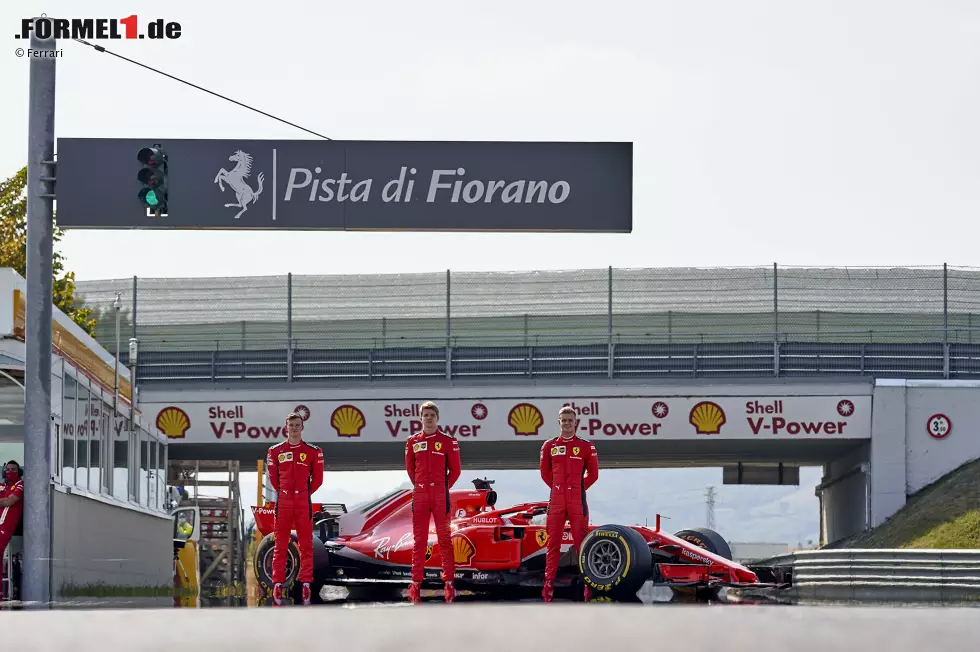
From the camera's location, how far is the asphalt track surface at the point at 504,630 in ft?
16.2

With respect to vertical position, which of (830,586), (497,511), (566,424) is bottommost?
(830,586)

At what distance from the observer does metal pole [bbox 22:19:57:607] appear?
1340 cm

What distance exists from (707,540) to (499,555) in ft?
10.8

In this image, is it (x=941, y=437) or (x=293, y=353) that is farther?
(x=293, y=353)

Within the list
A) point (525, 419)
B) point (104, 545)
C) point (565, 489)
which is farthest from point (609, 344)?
point (565, 489)

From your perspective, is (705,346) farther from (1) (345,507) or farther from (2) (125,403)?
(2) (125,403)

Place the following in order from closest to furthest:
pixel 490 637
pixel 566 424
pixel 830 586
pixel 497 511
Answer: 1. pixel 490 637
2. pixel 566 424
3. pixel 497 511
4. pixel 830 586

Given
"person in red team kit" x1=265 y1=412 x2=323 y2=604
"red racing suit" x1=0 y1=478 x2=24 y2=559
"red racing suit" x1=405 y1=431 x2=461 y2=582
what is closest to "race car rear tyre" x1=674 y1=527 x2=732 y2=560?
"red racing suit" x1=405 y1=431 x2=461 y2=582

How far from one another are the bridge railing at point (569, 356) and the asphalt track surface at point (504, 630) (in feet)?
89.1

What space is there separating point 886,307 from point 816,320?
1.63 meters

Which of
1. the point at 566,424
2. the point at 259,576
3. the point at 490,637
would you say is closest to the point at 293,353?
the point at 259,576

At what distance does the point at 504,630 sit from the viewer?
5273 mm

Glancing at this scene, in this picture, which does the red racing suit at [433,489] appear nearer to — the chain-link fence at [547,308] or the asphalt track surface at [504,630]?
the asphalt track surface at [504,630]

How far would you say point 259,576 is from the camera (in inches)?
594
